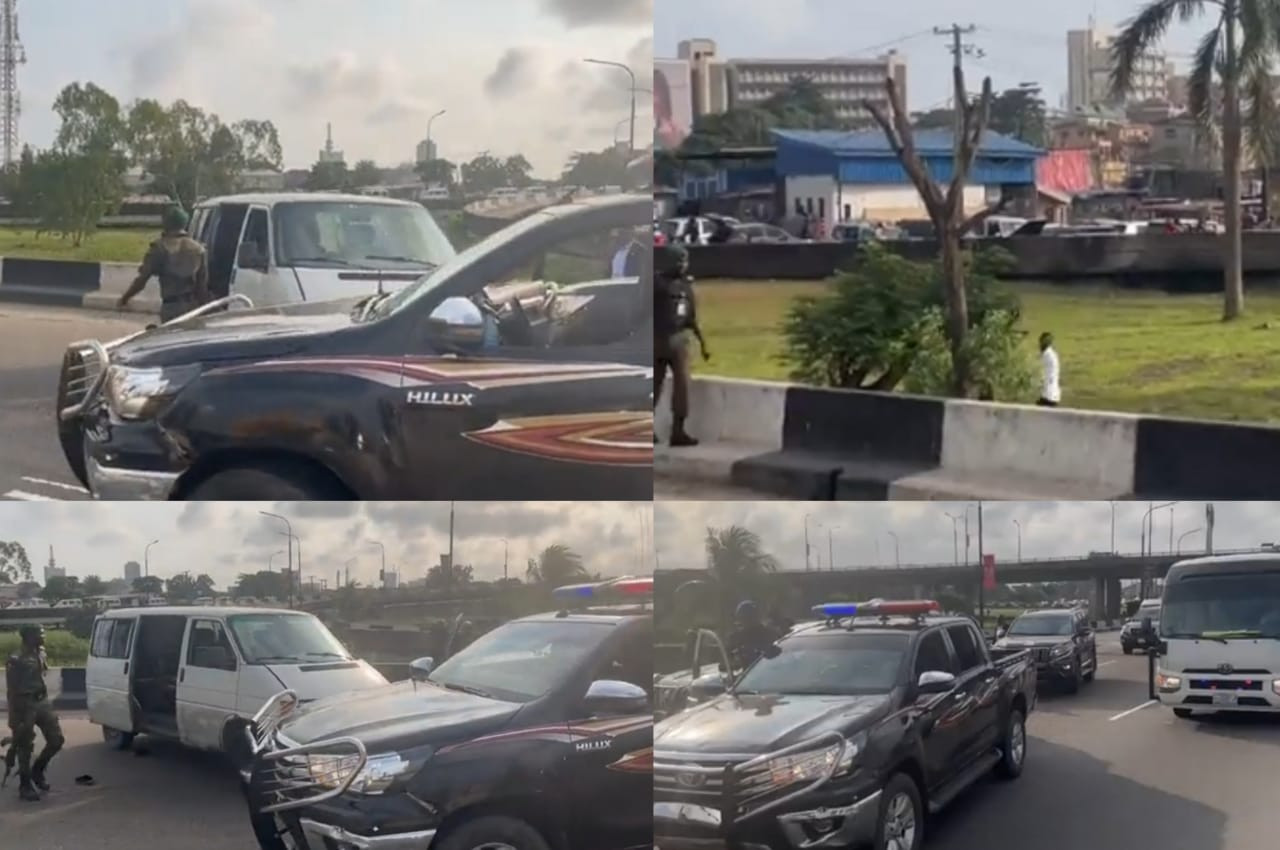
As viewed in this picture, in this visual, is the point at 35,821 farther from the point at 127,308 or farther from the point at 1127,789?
the point at 1127,789

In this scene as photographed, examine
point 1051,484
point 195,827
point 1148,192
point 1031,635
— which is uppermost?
point 1148,192

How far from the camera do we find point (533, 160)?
359 centimetres

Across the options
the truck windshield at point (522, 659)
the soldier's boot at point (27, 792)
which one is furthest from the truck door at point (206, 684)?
the truck windshield at point (522, 659)

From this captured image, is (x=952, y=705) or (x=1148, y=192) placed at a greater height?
(x=1148, y=192)

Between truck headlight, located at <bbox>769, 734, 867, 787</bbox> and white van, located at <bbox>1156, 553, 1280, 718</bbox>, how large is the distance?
2.82 ft

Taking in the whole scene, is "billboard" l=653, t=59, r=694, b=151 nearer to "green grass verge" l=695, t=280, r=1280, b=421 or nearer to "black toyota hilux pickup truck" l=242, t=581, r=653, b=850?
"green grass verge" l=695, t=280, r=1280, b=421

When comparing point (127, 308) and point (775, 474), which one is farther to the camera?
point (775, 474)

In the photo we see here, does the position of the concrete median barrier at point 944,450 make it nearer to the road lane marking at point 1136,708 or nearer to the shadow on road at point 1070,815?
the road lane marking at point 1136,708

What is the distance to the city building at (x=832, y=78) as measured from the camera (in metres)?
3.72

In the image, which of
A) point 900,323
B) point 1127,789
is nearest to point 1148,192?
point 900,323

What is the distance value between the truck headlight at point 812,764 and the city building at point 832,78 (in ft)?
4.82

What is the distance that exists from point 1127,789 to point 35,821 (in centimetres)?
252

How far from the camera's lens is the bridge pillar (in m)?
3.84

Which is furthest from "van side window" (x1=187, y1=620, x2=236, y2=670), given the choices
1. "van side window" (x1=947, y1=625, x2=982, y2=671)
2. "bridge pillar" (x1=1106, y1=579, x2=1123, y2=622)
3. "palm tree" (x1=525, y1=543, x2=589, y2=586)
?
"bridge pillar" (x1=1106, y1=579, x2=1123, y2=622)
